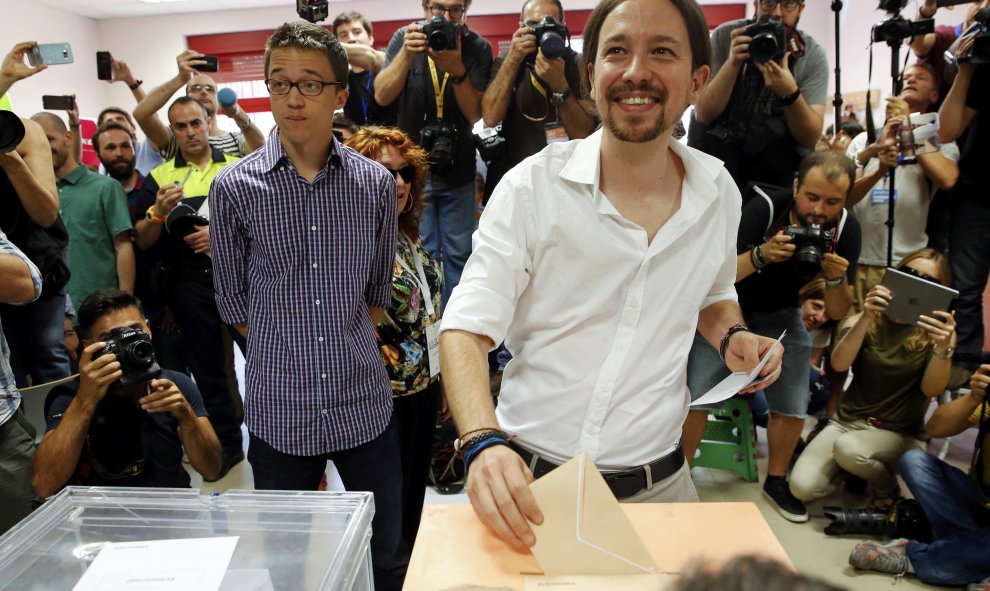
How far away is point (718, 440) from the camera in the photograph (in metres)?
2.97

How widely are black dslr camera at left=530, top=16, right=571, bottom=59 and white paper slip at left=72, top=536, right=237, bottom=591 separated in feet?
7.17

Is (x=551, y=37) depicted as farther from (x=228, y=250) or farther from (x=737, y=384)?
(x=737, y=384)

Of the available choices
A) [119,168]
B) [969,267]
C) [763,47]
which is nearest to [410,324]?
[763,47]

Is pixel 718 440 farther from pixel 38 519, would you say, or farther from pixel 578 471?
pixel 38 519

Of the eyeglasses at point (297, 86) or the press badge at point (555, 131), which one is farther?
the press badge at point (555, 131)

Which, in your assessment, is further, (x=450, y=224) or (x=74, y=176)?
(x=74, y=176)

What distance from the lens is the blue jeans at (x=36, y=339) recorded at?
246 cm

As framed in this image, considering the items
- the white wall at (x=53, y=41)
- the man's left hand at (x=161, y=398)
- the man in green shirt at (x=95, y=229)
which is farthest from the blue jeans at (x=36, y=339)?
the white wall at (x=53, y=41)

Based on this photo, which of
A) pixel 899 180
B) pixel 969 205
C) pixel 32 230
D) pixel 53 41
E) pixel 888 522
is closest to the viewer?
pixel 32 230

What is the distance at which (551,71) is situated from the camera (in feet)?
8.37

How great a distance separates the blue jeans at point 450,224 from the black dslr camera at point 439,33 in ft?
2.04

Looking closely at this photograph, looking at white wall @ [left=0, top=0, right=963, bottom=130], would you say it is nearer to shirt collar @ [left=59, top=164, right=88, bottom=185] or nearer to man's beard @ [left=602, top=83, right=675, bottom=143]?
shirt collar @ [left=59, top=164, right=88, bottom=185]

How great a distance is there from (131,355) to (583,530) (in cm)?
142

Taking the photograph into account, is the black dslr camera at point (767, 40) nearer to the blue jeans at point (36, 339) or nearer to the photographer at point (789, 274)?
the photographer at point (789, 274)
